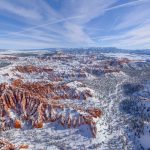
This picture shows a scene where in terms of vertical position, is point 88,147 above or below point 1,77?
below

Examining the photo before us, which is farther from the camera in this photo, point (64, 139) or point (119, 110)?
point (119, 110)

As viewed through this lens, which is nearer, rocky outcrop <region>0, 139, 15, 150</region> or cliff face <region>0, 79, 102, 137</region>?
rocky outcrop <region>0, 139, 15, 150</region>

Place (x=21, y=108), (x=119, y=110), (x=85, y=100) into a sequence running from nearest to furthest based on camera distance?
(x=21, y=108) → (x=119, y=110) → (x=85, y=100)

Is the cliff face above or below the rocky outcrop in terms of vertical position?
above

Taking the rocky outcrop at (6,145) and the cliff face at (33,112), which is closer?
the rocky outcrop at (6,145)

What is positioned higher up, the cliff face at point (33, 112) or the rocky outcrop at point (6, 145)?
the cliff face at point (33, 112)

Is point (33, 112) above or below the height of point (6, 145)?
above

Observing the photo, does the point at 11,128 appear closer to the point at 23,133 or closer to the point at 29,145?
the point at 23,133

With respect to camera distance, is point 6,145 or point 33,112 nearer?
A: point 6,145

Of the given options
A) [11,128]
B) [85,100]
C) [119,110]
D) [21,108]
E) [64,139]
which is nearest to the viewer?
[64,139]

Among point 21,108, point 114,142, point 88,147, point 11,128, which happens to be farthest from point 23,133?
point 114,142
